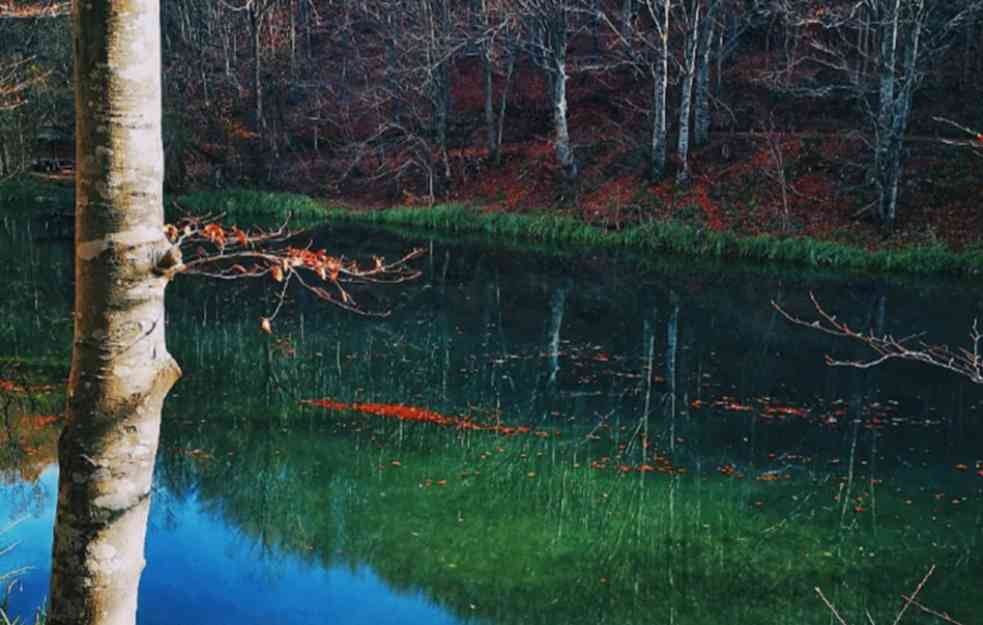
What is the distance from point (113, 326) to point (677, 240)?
69.4 feet

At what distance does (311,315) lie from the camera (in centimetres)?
1616

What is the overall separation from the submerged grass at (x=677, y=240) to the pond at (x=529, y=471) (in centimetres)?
401

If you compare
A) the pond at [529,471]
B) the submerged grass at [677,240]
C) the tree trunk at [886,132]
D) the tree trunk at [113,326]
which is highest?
the tree trunk at [886,132]

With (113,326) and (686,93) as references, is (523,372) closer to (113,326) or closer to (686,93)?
(113,326)

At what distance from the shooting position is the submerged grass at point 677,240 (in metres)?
19.8

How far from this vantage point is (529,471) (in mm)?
9117

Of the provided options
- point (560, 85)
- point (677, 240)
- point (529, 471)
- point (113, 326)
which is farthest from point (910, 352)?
point (560, 85)

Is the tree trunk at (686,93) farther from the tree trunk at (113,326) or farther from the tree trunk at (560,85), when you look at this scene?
the tree trunk at (113,326)

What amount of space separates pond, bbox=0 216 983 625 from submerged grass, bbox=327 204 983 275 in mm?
4006

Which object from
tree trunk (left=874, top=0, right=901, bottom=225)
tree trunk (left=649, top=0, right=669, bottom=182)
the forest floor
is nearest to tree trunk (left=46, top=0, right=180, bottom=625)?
the forest floor

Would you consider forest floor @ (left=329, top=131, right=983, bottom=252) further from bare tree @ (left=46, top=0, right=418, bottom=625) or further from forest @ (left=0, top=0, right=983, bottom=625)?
bare tree @ (left=46, top=0, right=418, bottom=625)

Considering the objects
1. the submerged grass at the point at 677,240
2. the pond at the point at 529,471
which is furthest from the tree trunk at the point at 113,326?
the submerged grass at the point at 677,240

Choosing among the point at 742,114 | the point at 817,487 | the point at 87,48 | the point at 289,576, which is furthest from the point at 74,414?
the point at 742,114

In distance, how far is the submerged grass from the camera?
19.8 metres
